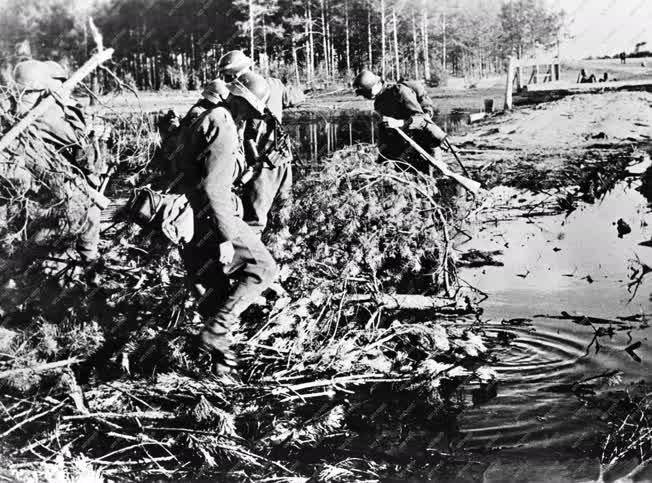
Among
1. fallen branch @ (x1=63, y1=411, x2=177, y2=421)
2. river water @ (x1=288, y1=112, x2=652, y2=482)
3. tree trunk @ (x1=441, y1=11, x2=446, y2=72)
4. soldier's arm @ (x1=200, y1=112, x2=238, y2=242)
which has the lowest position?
river water @ (x1=288, y1=112, x2=652, y2=482)

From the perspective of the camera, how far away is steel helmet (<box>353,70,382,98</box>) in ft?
25.5

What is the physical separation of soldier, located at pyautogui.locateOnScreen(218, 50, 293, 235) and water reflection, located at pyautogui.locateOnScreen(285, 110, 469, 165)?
33.4 feet

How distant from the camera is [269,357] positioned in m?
4.52

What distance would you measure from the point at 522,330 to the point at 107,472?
11.8 feet

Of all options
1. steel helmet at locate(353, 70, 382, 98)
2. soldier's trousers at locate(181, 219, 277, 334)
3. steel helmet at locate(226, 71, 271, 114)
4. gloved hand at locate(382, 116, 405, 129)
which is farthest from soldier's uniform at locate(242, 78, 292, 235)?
gloved hand at locate(382, 116, 405, 129)

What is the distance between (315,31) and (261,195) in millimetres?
26967

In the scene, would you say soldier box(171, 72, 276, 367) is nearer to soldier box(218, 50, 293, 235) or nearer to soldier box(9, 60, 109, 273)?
soldier box(218, 50, 293, 235)

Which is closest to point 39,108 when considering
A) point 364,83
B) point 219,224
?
point 219,224

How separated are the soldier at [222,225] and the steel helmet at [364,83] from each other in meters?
3.29

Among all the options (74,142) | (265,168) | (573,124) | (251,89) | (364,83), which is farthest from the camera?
(573,124)

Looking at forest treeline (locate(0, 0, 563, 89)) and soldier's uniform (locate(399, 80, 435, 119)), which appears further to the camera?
forest treeline (locate(0, 0, 563, 89))

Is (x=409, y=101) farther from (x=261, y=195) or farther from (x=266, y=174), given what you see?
(x=261, y=195)

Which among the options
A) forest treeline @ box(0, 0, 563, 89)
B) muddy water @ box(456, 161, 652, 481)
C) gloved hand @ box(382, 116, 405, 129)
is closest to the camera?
muddy water @ box(456, 161, 652, 481)

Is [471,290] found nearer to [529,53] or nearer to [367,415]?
[367,415]
